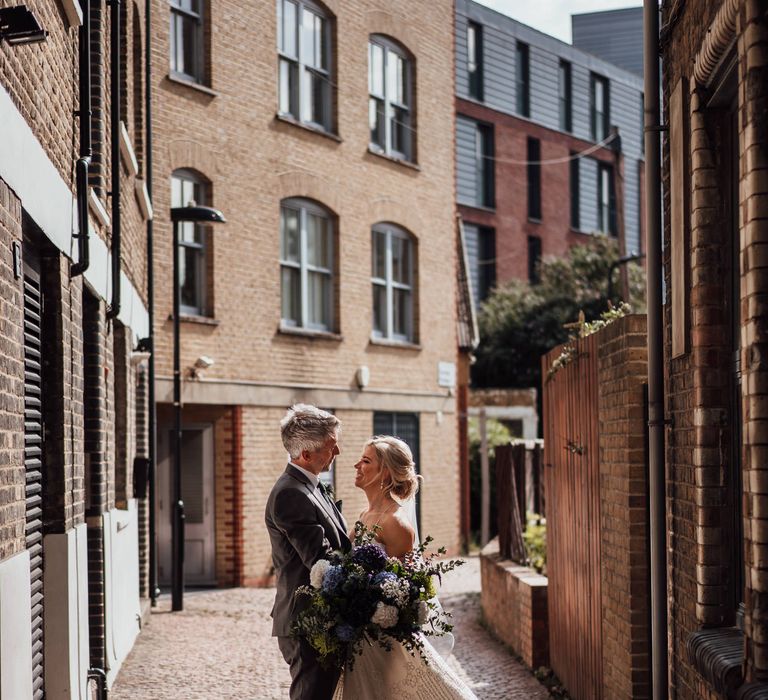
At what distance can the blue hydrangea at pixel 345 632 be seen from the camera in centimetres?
581

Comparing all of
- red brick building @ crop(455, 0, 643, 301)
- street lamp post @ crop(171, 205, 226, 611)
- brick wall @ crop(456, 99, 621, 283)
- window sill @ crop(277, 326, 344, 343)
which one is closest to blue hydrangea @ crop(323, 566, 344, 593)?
street lamp post @ crop(171, 205, 226, 611)

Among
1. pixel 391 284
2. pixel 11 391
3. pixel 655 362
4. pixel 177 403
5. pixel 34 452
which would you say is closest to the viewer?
pixel 11 391

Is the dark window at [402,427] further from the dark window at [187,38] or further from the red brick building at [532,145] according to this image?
the red brick building at [532,145]

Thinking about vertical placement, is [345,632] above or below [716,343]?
below

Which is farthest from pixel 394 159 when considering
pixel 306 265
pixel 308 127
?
pixel 306 265

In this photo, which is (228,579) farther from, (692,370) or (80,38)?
(692,370)

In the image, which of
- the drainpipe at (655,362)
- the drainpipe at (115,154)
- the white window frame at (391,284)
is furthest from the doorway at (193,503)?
the drainpipe at (655,362)

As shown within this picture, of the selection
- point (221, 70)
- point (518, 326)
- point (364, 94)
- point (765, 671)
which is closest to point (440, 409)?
point (364, 94)

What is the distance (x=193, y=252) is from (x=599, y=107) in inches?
875

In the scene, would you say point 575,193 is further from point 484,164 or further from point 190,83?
point 190,83

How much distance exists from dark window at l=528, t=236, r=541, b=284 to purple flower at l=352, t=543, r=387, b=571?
29.6 meters

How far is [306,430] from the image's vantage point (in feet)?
20.6

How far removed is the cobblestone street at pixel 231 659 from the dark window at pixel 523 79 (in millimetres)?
20591

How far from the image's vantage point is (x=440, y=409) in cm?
2319
